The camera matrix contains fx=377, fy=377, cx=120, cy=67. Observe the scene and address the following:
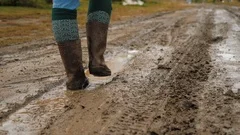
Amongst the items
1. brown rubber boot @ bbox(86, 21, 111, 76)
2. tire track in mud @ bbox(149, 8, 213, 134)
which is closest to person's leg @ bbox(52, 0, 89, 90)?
brown rubber boot @ bbox(86, 21, 111, 76)

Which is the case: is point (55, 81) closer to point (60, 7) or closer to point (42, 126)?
point (60, 7)

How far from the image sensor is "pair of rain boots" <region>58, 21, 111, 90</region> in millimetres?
2619

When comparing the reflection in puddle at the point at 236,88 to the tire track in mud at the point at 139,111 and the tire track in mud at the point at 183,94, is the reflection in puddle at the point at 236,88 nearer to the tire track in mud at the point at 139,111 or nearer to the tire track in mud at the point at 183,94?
the tire track in mud at the point at 183,94

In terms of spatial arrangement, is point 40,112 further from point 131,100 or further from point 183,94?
point 183,94

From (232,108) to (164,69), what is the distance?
1174 millimetres

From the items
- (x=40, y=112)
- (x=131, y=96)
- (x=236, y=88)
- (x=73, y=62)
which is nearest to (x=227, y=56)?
(x=236, y=88)

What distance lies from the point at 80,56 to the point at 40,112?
1.90ft

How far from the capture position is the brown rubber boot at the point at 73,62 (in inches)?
103

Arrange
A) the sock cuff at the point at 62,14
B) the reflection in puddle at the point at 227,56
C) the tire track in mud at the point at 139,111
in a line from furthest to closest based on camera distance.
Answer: the reflection in puddle at the point at 227,56 < the sock cuff at the point at 62,14 < the tire track in mud at the point at 139,111

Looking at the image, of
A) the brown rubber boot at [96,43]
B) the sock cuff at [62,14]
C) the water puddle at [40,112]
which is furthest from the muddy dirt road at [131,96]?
the sock cuff at [62,14]

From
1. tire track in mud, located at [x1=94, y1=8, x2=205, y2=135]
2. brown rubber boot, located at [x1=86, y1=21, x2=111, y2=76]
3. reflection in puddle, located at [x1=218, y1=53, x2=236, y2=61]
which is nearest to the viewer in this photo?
tire track in mud, located at [x1=94, y1=8, x2=205, y2=135]

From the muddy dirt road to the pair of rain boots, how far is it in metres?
0.09

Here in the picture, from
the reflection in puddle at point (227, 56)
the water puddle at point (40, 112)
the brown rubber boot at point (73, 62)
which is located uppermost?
the brown rubber boot at point (73, 62)

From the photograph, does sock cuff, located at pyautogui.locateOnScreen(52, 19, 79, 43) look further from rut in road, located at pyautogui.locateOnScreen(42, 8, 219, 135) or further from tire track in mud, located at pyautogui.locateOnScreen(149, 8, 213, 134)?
tire track in mud, located at pyautogui.locateOnScreen(149, 8, 213, 134)
